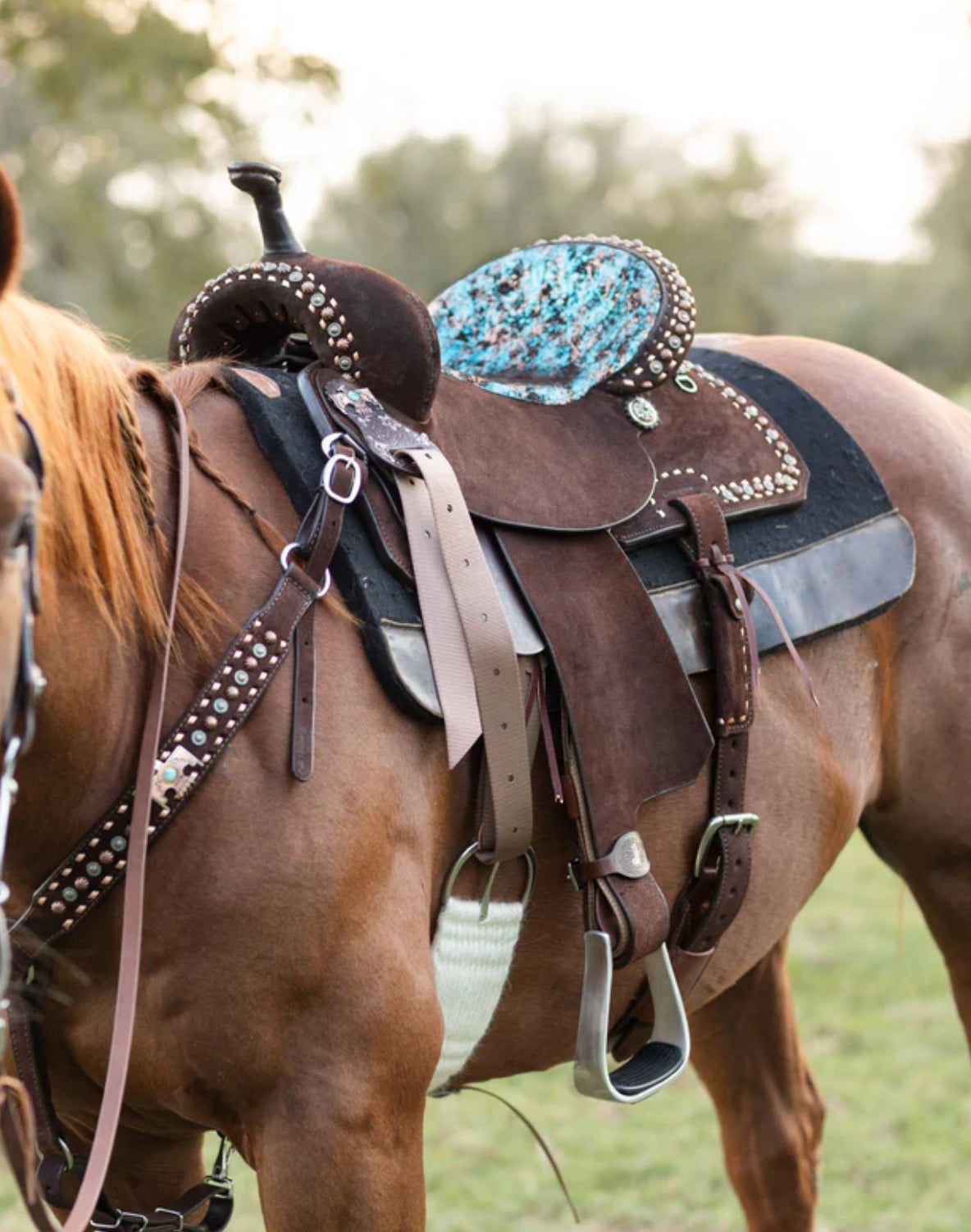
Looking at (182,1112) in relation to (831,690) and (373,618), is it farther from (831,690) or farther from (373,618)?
(831,690)

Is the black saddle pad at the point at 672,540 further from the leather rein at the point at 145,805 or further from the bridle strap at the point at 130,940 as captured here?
the bridle strap at the point at 130,940

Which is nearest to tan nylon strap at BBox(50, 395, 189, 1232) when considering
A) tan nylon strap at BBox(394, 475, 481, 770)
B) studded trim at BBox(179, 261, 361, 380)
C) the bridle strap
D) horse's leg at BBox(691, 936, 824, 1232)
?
the bridle strap

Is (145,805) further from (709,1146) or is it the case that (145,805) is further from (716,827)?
(709,1146)

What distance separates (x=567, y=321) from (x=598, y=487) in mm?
418

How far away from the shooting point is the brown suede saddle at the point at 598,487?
1.65 meters

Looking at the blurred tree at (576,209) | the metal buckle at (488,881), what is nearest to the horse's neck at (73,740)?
the metal buckle at (488,881)

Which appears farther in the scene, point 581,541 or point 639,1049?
point 639,1049

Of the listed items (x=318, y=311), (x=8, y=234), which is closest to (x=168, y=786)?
(x=8, y=234)

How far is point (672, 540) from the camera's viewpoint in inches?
73.8

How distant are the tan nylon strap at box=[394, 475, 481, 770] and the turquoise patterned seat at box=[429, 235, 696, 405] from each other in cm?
42

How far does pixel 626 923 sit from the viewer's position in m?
1.68

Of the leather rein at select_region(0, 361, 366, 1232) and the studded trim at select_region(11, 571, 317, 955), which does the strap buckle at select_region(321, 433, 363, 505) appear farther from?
the studded trim at select_region(11, 571, 317, 955)

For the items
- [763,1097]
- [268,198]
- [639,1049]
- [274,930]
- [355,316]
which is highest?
[268,198]

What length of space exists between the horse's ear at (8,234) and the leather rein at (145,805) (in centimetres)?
36
